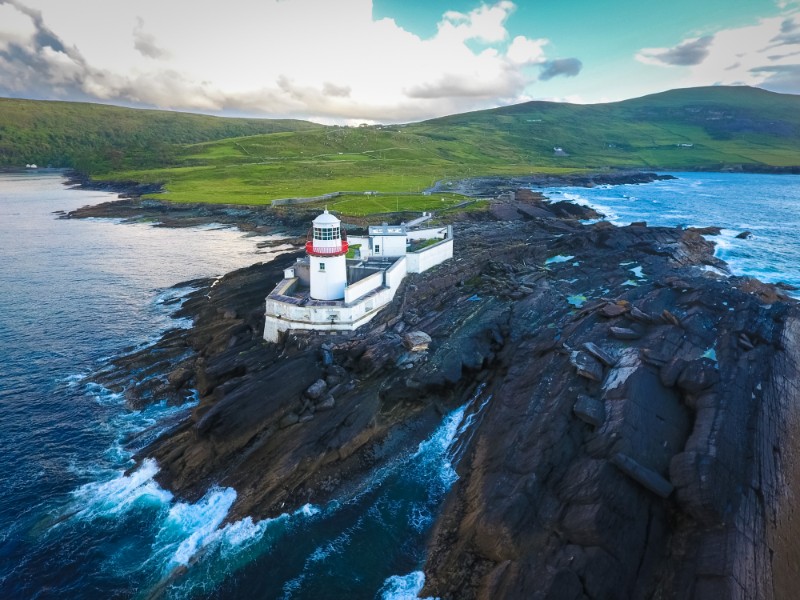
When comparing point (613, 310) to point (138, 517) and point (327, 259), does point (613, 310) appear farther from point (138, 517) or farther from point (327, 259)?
point (138, 517)

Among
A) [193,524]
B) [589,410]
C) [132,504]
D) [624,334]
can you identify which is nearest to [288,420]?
[193,524]

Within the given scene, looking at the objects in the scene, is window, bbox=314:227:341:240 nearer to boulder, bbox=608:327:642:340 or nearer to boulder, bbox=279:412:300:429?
boulder, bbox=279:412:300:429

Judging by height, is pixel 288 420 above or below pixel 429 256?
below

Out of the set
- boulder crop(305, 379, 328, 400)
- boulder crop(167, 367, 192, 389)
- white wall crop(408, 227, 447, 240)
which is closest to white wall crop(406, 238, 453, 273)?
white wall crop(408, 227, 447, 240)

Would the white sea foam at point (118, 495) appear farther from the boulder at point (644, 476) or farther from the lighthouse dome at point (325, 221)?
the boulder at point (644, 476)

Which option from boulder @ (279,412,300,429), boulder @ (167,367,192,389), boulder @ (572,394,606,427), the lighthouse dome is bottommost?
boulder @ (167,367,192,389)

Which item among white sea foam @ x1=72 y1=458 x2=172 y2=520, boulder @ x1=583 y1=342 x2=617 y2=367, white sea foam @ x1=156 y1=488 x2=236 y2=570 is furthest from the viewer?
boulder @ x1=583 y1=342 x2=617 y2=367

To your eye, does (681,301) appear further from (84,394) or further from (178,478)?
(84,394)
